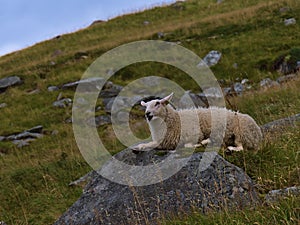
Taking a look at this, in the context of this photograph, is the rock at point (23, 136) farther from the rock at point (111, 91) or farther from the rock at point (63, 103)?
the rock at point (111, 91)

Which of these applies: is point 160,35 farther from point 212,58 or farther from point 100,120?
point 100,120

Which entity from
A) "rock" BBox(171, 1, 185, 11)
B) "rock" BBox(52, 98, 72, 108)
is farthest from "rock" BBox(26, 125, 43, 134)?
"rock" BBox(171, 1, 185, 11)

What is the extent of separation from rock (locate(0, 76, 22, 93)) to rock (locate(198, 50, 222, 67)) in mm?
11670

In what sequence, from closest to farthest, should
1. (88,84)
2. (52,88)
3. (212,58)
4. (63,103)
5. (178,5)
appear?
(63,103), (88,84), (212,58), (52,88), (178,5)

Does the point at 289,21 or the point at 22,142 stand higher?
the point at 289,21

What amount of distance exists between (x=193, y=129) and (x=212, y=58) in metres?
18.5

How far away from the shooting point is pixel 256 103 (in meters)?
14.5

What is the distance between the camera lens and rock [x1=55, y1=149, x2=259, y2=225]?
601cm

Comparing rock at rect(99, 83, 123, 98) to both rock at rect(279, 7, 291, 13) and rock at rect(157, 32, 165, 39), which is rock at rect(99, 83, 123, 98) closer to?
rock at rect(157, 32, 165, 39)

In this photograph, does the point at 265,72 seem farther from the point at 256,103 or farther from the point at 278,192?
the point at 278,192

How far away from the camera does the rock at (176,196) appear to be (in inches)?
237

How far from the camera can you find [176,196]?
636cm

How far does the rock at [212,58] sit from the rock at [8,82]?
11.7 m

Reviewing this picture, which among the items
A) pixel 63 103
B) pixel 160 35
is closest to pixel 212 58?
pixel 160 35
